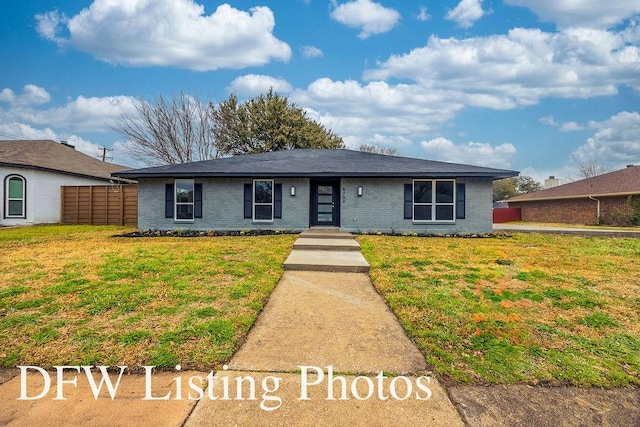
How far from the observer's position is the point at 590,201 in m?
19.8

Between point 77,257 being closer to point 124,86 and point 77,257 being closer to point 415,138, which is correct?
point 124,86

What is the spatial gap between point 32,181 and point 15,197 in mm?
957

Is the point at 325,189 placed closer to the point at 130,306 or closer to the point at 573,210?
the point at 130,306

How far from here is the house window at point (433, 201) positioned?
38.2 feet

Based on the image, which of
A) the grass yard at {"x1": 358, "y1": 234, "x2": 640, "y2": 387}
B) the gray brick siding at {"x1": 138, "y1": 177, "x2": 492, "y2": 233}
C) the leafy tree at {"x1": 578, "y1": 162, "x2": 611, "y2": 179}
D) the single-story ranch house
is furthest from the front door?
the leafy tree at {"x1": 578, "y1": 162, "x2": 611, "y2": 179}

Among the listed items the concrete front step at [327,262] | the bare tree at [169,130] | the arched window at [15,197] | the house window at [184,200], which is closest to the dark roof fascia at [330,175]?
the house window at [184,200]

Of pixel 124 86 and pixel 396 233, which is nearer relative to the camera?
pixel 396 233

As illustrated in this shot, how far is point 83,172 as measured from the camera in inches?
681

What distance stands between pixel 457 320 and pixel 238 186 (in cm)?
962

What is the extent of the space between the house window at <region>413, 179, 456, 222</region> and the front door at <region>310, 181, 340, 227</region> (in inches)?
114

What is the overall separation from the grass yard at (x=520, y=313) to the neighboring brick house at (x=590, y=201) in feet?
48.5

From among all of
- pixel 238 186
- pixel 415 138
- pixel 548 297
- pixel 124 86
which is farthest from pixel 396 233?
pixel 124 86

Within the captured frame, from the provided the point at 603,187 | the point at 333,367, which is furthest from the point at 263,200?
the point at 603,187

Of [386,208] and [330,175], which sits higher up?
[330,175]
